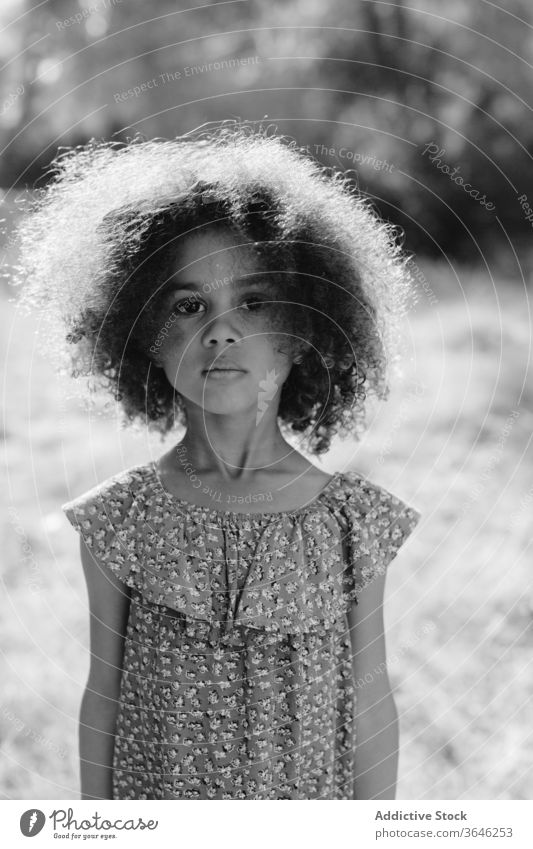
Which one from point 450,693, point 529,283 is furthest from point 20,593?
point 529,283

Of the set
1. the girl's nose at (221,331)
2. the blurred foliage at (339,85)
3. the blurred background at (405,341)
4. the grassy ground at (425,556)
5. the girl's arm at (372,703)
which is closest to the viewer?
the girl's nose at (221,331)

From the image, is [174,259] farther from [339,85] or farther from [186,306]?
[339,85]

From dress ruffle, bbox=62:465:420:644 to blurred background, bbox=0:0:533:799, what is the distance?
9.3 inches

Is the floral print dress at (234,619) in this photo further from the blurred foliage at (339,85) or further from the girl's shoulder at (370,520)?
the blurred foliage at (339,85)

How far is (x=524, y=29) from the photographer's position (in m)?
3.19

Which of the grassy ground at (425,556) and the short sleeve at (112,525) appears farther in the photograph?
the grassy ground at (425,556)

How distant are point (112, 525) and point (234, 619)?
0.56 ft

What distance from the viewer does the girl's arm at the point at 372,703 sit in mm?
1029

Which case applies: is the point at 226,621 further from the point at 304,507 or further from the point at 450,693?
the point at 450,693

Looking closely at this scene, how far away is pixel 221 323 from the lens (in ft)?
3.05

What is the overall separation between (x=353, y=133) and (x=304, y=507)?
265 centimetres

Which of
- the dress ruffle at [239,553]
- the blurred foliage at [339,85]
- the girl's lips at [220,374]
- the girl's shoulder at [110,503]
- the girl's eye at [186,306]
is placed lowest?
the dress ruffle at [239,553]

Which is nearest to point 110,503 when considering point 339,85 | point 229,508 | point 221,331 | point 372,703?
point 229,508

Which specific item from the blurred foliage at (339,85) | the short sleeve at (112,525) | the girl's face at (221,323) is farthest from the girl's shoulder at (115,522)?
the blurred foliage at (339,85)
